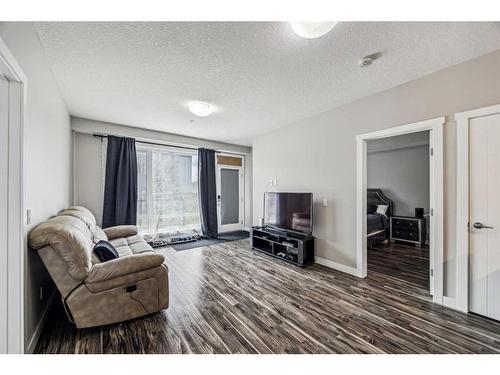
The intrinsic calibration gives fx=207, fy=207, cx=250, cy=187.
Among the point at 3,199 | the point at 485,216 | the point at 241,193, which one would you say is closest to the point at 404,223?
the point at 485,216

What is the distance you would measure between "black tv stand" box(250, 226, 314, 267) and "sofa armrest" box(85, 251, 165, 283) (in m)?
2.17

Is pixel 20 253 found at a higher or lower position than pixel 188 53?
lower

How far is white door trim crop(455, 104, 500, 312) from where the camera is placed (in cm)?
210

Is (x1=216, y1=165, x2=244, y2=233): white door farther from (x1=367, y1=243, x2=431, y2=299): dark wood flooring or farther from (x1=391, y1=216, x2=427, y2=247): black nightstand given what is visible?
(x1=391, y1=216, x2=427, y2=247): black nightstand

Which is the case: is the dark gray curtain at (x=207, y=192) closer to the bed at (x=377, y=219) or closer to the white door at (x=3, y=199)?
the bed at (x=377, y=219)

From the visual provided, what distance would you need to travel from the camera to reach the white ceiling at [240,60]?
167 centimetres

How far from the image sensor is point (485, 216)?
2027 millimetres

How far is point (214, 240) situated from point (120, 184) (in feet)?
7.87

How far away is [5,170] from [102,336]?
1483 millimetres

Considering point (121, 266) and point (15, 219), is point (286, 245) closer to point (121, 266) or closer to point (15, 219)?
point (121, 266)

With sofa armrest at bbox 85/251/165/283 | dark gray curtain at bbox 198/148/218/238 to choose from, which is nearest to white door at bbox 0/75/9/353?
sofa armrest at bbox 85/251/165/283

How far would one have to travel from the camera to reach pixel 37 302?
5.85ft
